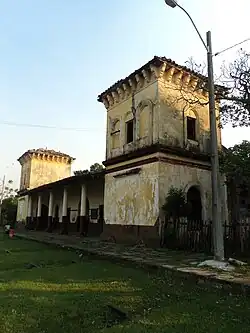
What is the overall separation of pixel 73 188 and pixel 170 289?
20.5 m

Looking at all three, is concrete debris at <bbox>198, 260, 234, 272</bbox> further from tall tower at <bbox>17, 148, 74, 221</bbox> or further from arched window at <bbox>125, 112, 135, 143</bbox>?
tall tower at <bbox>17, 148, 74, 221</bbox>

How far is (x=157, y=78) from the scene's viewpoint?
14977 millimetres

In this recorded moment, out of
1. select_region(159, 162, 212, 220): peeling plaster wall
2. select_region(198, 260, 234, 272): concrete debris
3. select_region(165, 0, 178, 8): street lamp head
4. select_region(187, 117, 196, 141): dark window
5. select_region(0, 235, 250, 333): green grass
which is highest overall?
select_region(165, 0, 178, 8): street lamp head

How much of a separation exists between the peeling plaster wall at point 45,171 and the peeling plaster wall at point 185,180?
82.8 ft

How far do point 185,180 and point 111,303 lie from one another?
10048 mm

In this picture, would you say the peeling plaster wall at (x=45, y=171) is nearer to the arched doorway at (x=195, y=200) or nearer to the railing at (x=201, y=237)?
the arched doorway at (x=195, y=200)

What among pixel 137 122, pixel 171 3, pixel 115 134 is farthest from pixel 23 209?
pixel 171 3

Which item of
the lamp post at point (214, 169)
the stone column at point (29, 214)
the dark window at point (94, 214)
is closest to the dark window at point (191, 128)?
the lamp post at point (214, 169)

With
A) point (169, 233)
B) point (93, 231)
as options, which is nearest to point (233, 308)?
point (169, 233)

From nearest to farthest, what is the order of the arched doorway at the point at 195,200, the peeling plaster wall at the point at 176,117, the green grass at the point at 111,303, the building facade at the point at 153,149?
the green grass at the point at 111,303 < the building facade at the point at 153,149 < the peeling plaster wall at the point at 176,117 < the arched doorway at the point at 195,200

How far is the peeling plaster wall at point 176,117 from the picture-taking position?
583 inches

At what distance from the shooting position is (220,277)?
6.75 meters

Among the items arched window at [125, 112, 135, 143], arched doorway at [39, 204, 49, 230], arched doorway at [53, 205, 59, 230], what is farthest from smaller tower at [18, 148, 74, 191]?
arched window at [125, 112, 135, 143]

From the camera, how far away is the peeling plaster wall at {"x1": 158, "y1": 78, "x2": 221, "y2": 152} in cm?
1480
